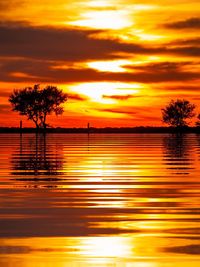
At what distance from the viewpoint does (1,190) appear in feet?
47.8

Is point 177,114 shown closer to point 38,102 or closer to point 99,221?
point 38,102

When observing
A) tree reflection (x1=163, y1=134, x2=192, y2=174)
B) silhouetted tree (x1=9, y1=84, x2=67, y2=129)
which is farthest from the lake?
silhouetted tree (x1=9, y1=84, x2=67, y2=129)

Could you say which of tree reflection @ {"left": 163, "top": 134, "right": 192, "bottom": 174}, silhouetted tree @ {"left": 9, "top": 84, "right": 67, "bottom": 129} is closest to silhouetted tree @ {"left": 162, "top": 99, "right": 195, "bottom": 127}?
silhouetted tree @ {"left": 9, "top": 84, "right": 67, "bottom": 129}

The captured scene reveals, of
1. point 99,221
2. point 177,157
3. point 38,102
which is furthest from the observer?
point 38,102

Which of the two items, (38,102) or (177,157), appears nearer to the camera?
(177,157)

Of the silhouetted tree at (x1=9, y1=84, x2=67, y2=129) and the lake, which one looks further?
the silhouetted tree at (x1=9, y1=84, x2=67, y2=129)

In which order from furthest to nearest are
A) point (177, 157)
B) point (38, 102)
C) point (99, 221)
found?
point (38, 102)
point (177, 157)
point (99, 221)

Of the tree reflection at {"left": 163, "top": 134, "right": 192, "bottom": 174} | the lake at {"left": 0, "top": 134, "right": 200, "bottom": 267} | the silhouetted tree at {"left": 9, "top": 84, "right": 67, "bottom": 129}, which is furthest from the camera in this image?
the silhouetted tree at {"left": 9, "top": 84, "right": 67, "bottom": 129}

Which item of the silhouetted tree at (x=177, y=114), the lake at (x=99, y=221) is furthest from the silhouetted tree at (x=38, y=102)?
the lake at (x=99, y=221)

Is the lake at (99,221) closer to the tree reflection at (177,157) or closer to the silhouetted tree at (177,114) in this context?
the tree reflection at (177,157)

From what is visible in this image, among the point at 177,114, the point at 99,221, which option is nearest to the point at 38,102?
the point at 177,114

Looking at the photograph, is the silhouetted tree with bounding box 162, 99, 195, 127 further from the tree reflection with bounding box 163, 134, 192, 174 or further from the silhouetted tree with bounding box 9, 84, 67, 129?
the tree reflection with bounding box 163, 134, 192, 174

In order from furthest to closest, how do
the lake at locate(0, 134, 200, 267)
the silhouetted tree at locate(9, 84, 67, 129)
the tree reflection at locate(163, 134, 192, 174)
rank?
the silhouetted tree at locate(9, 84, 67, 129) < the tree reflection at locate(163, 134, 192, 174) < the lake at locate(0, 134, 200, 267)

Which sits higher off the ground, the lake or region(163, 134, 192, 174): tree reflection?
the lake
